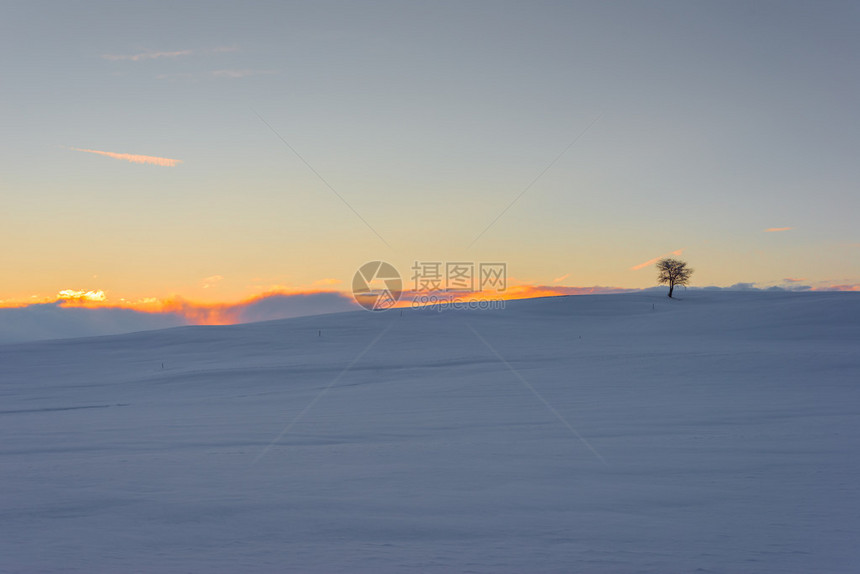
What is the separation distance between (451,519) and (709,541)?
2.40 metres

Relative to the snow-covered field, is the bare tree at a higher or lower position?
higher

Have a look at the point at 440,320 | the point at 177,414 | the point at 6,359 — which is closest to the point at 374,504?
the point at 177,414

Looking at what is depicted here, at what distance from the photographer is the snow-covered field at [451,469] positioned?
17.5 ft

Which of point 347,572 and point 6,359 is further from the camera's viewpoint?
point 6,359

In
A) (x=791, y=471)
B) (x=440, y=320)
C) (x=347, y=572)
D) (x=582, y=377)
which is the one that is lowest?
(x=347, y=572)

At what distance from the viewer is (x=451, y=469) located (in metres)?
8.16

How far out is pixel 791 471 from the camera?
755cm

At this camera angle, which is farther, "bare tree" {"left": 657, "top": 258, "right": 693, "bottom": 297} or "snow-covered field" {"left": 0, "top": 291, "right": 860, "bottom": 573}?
"bare tree" {"left": 657, "top": 258, "right": 693, "bottom": 297}

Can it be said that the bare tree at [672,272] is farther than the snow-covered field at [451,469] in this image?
Yes

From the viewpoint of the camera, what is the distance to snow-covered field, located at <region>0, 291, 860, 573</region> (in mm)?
5336

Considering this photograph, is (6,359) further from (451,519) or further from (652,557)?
(652,557)

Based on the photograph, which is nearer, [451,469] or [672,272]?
[451,469]

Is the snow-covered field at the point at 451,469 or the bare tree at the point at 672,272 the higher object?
the bare tree at the point at 672,272

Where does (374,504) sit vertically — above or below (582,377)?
below
